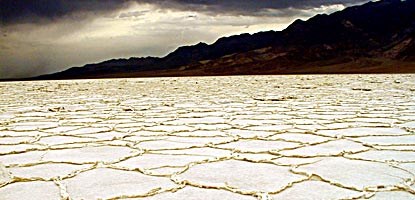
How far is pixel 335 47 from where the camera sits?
32.4 metres

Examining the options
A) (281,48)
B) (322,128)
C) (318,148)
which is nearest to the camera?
(318,148)

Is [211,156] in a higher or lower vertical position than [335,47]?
lower

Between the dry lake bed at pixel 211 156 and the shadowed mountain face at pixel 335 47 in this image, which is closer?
the dry lake bed at pixel 211 156

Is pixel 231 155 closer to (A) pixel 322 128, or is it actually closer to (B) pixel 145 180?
(B) pixel 145 180

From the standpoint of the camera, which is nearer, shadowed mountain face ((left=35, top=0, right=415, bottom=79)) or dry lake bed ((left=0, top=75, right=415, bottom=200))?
dry lake bed ((left=0, top=75, right=415, bottom=200))

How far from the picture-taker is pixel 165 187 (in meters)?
1.44

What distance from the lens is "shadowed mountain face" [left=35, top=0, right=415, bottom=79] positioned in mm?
27500

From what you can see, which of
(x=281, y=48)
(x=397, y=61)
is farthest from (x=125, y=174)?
(x=281, y=48)

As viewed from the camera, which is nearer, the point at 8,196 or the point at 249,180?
the point at 8,196

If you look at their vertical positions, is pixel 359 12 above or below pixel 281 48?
above

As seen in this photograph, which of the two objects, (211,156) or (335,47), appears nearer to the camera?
(211,156)

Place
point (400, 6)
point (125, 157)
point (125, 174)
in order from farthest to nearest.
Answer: point (400, 6), point (125, 157), point (125, 174)

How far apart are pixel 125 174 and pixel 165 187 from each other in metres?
0.22

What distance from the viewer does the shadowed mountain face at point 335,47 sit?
90.2 feet
